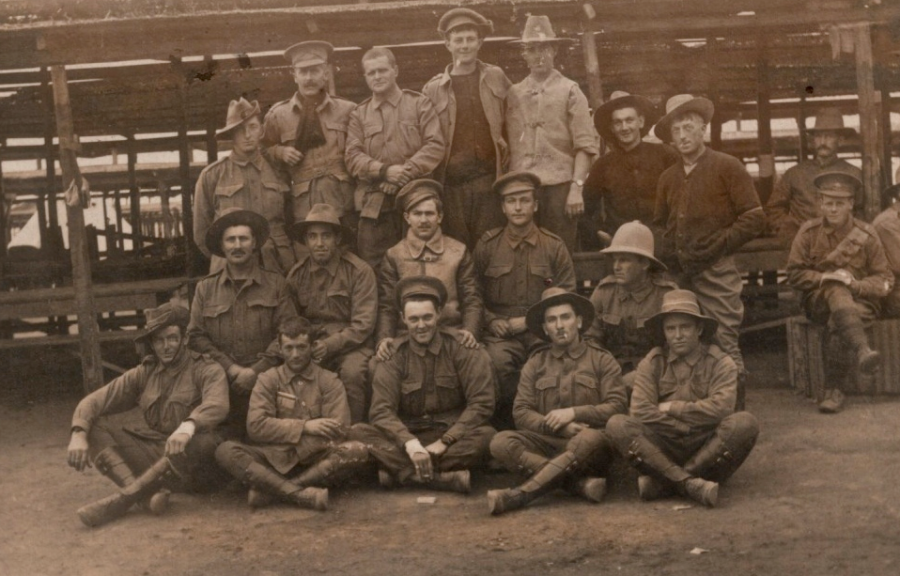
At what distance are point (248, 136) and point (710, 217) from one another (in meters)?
3.26

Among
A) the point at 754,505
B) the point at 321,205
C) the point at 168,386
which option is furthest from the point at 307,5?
the point at 754,505

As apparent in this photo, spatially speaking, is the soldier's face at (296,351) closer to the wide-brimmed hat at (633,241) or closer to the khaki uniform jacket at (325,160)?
the khaki uniform jacket at (325,160)

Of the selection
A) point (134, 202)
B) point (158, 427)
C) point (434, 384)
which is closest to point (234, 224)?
point (158, 427)

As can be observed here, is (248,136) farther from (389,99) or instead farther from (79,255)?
(79,255)

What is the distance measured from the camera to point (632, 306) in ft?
23.9

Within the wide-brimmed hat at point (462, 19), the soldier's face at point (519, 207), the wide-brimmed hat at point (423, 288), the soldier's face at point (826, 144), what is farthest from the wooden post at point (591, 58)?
the wide-brimmed hat at point (423, 288)

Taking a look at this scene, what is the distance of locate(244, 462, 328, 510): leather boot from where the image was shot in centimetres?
632

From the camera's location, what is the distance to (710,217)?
7.78 m

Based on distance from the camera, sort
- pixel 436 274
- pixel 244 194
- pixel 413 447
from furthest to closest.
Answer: pixel 244 194 < pixel 436 274 < pixel 413 447

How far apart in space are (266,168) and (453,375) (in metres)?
2.31

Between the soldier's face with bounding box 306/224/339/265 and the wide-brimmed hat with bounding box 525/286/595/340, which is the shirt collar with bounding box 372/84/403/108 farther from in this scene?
the wide-brimmed hat with bounding box 525/286/595/340

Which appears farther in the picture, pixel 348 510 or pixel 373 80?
pixel 373 80

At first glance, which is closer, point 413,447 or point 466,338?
point 413,447

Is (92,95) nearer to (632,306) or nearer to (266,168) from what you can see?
(266,168)
